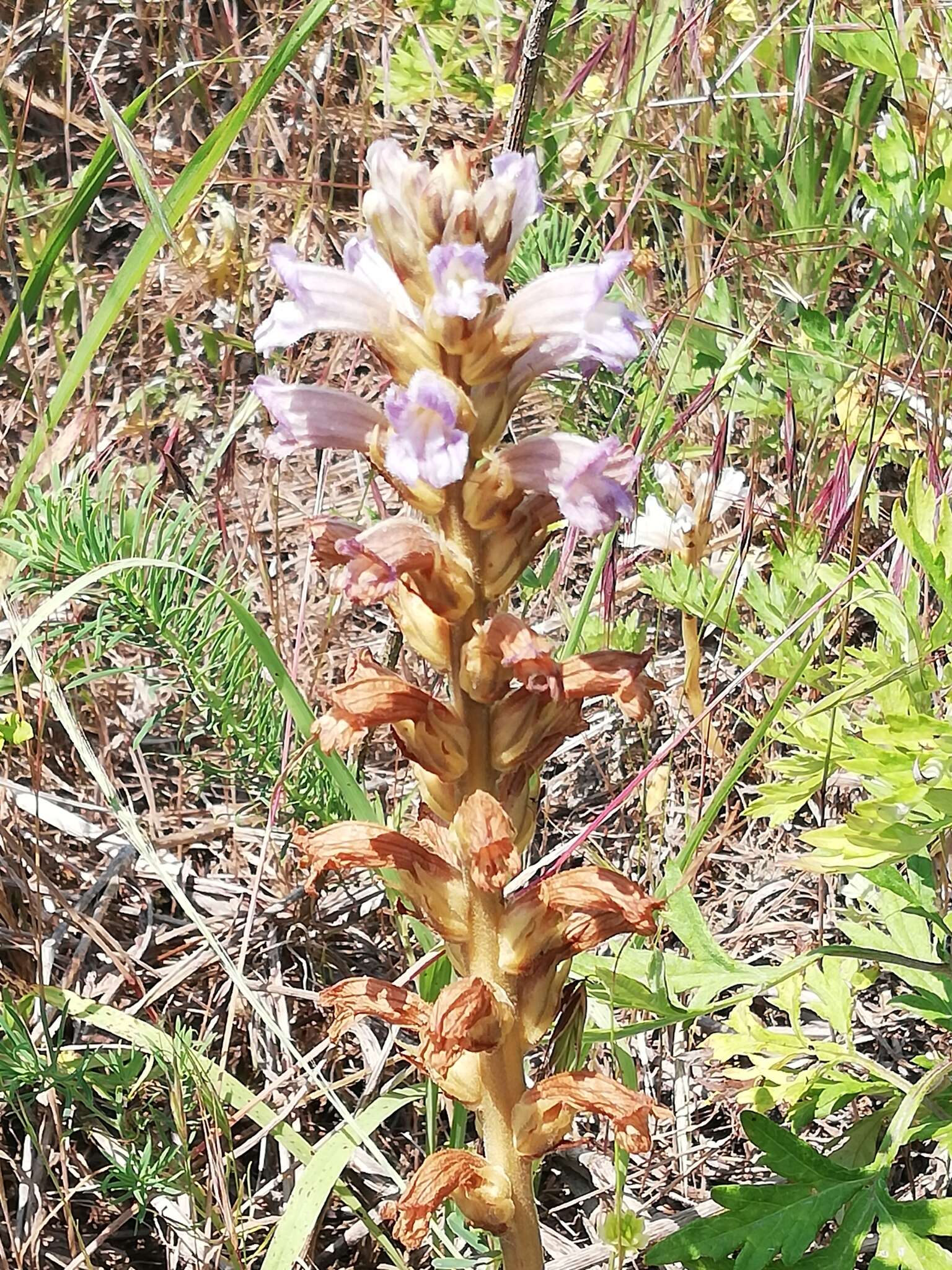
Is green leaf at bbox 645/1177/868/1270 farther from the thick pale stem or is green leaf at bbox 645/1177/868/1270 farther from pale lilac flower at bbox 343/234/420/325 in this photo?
pale lilac flower at bbox 343/234/420/325

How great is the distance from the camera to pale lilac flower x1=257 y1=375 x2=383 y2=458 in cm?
155

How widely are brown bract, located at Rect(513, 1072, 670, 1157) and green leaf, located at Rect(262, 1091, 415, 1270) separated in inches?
15.3

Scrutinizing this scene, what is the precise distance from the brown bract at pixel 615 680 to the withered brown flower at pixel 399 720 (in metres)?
0.15

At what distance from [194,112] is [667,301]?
2072 millimetres

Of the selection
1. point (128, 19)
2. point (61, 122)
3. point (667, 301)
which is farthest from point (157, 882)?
point (128, 19)

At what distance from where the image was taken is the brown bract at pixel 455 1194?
1.60 meters

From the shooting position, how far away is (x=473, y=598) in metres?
1.53

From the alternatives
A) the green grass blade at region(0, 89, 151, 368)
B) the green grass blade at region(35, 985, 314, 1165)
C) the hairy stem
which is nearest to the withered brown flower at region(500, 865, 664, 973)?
the green grass blade at region(35, 985, 314, 1165)

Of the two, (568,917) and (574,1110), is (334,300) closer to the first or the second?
(568,917)

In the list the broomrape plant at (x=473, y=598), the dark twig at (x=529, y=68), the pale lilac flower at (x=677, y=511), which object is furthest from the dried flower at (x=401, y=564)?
the pale lilac flower at (x=677, y=511)

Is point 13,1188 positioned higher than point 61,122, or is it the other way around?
point 61,122

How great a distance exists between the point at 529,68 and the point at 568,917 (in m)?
1.45

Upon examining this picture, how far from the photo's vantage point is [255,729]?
8.24ft

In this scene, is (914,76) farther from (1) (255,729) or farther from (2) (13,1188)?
(2) (13,1188)
